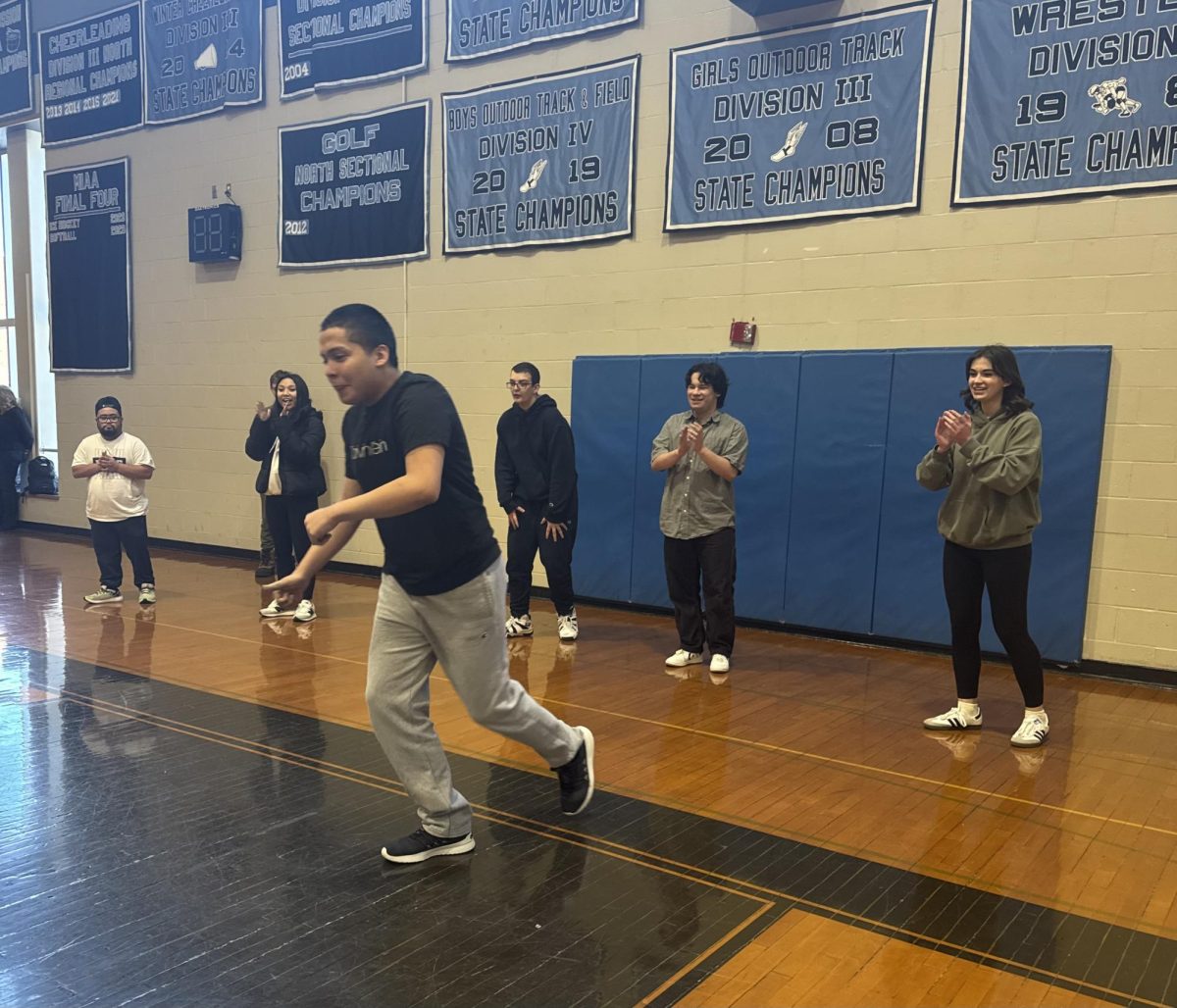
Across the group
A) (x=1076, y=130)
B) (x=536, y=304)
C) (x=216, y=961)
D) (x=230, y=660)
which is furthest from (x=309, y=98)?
(x=216, y=961)

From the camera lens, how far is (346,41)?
8547 millimetres

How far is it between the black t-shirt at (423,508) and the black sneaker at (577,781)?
0.84 m

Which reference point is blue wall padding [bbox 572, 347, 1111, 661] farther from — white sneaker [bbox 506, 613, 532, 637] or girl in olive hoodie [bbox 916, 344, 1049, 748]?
girl in olive hoodie [bbox 916, 344, 1049, 748]

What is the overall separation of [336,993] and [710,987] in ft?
2.91

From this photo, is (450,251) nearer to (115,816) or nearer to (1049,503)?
(1049,503)

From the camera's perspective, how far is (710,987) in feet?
7.64

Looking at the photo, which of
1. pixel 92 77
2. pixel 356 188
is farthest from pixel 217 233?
pixel 92 77

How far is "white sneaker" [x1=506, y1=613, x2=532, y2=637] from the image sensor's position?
620cm

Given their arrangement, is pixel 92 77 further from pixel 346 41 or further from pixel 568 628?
pixel 568 628

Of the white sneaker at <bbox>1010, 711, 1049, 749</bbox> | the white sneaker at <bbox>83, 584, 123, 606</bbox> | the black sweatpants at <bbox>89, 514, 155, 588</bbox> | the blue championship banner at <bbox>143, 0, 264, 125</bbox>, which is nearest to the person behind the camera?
the white sneaker at <bbox>1010, 711, 1049, 749</bbox>

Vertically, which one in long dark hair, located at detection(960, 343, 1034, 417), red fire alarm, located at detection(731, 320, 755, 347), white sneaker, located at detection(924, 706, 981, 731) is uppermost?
red fire alarm, located at detection(731, 320, 755, 347)

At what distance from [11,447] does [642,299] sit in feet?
27.0

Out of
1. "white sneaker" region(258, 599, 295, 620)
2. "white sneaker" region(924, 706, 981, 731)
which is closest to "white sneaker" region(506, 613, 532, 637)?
"white sneaker" region(258, 599, 295, 620)

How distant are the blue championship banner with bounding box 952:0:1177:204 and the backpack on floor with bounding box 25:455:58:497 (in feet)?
33.8
